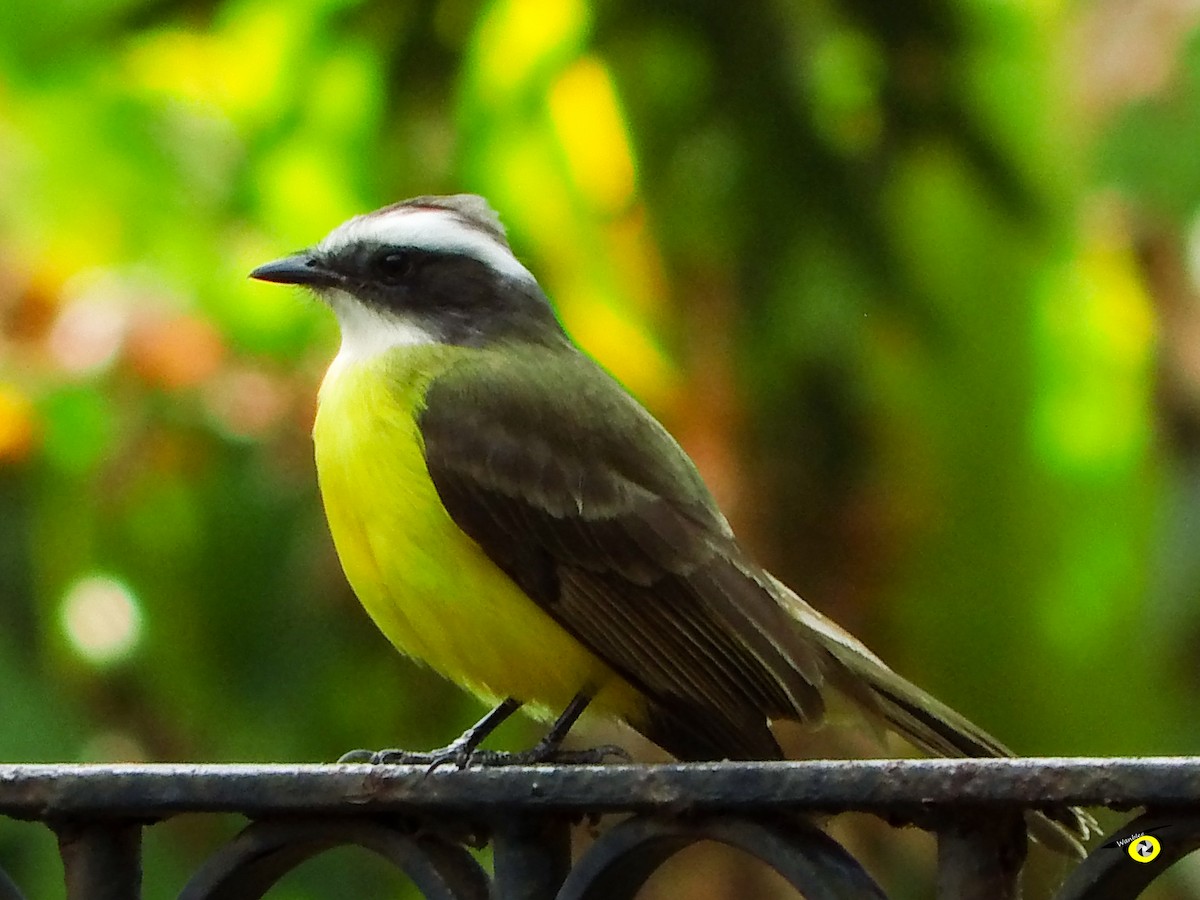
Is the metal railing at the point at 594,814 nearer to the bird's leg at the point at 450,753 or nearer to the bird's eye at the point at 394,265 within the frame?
the bird's leg at the point at 450,753

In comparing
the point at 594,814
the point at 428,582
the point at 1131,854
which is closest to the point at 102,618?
the point at 428,582

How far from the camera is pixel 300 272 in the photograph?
3025mm

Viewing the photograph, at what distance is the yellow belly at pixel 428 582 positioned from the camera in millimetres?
2637

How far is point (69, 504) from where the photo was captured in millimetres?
4094

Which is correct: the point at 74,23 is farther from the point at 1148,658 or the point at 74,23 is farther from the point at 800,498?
the point at 1148,658

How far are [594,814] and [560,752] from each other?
1.04 meters

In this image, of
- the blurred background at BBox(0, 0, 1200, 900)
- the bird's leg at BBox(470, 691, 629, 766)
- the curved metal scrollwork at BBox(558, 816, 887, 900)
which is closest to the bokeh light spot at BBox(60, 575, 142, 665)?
the blurred background at BBox(0, 0, 1200, 900)

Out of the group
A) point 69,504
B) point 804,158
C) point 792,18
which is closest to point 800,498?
point 804,158

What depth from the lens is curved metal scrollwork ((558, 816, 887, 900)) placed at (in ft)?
4.80

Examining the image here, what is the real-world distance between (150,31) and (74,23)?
53cm

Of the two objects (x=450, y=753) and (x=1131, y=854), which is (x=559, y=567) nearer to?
(x=450, y=753)

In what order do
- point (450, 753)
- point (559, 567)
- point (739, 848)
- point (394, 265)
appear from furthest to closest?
point (394, 265)
point (559, 567)
point (450, 753)
point (739, 848)

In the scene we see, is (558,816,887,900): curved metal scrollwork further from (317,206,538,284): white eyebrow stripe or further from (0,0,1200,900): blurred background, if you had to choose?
(0,0,1200,900): blurred background

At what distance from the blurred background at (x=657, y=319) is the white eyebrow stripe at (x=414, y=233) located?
0.54 ft
